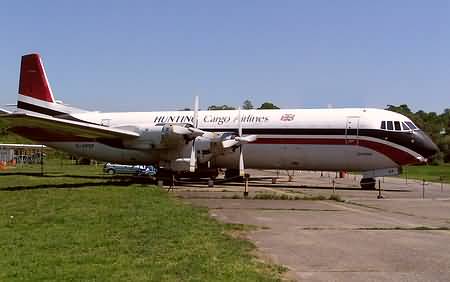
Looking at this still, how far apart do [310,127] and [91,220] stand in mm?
17040

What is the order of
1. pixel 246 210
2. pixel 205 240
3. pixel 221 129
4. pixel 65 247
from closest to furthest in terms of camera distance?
pixel 65 247, pixel 205 240, pixel 246 210, pixel 221 129

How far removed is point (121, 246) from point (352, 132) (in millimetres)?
19516

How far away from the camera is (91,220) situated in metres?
12.7

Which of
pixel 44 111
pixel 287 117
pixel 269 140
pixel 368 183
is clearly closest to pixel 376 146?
pixel 368 183

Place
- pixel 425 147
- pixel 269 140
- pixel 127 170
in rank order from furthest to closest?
pixel 127 170
pixel 269 140
pixel 425 147

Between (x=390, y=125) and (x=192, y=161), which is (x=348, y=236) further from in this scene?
(x=390, y=125)

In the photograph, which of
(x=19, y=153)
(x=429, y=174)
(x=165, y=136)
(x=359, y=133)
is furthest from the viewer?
(x=19, y=153)

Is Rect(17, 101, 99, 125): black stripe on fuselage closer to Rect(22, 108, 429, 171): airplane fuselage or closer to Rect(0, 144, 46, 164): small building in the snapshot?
Rect(22, 108, 429, 171): airplane fuselage

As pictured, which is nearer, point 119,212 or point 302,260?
point 302,260

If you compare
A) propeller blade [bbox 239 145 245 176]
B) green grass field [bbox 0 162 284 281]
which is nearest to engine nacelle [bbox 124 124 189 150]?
propeller blade [bbox 239 145 245 176]

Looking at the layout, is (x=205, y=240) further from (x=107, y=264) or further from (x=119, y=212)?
(x=119, y=212)

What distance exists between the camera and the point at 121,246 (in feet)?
30.5

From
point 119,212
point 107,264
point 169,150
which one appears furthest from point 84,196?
point 107,264

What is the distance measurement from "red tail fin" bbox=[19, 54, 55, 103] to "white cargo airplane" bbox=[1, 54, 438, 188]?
6.14 meters
